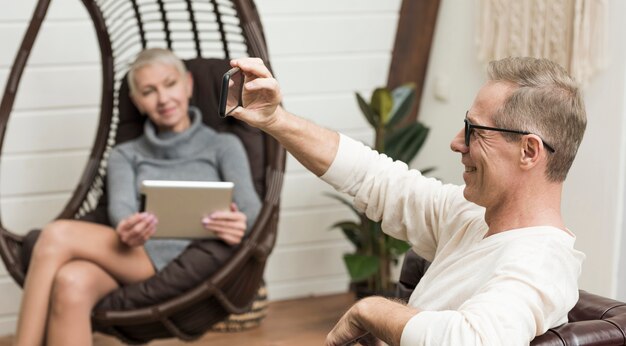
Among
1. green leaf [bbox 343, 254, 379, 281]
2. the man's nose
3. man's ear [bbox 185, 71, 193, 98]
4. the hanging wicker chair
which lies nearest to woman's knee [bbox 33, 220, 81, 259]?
the hanging wicker chair

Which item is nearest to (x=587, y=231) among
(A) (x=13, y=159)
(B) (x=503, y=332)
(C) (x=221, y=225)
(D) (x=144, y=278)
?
(C) (x=221, y=225)

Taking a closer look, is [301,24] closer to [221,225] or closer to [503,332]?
[221,225]

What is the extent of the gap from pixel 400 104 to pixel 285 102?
1.69 ft

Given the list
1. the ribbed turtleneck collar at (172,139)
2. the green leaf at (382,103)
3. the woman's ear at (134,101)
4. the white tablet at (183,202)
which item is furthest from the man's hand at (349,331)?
the green leaf at (382,103)

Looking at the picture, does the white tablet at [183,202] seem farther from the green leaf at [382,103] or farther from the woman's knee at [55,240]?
the green leaf at [382,103]

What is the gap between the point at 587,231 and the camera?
129 inches

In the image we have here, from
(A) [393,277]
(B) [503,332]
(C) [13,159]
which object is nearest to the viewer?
(B) [503,332]

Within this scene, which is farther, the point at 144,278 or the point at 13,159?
the point at 13,159

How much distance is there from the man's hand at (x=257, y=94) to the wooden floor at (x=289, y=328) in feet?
6.01

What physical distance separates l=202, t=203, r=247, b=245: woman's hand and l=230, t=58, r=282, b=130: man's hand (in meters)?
1.09

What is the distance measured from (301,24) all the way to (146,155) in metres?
1.03

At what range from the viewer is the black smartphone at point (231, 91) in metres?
1.73

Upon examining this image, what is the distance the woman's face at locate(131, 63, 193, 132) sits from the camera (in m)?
3.28

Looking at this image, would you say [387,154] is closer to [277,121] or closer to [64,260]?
[64,260]
